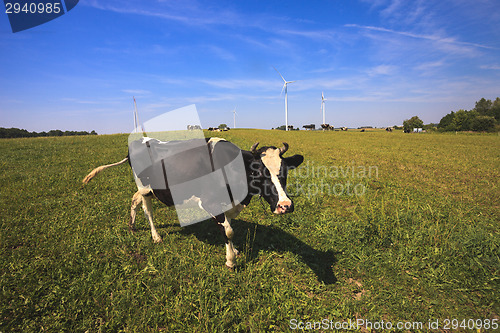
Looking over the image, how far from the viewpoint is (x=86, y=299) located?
12.0 ft

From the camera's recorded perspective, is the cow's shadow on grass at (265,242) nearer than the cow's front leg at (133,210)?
Yes

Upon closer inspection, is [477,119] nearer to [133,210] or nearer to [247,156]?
[247,156]

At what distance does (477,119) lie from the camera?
68.2 m

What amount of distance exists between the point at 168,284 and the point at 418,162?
16638 millimetres

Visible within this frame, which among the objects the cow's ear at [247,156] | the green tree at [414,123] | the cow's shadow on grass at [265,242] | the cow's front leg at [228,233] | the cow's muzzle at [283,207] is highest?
the green tree at [414,123]

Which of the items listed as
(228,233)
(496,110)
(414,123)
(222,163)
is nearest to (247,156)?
(222,163)

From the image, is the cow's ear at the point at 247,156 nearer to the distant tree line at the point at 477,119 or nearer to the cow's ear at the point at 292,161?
the cow's ear at the point at 292,161

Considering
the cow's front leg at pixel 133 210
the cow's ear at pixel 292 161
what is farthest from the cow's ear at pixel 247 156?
the cow's front leg at pixel 133 210

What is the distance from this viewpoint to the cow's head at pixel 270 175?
3.79 m

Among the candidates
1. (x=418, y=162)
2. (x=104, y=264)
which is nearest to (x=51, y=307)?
(x=104, y=264)

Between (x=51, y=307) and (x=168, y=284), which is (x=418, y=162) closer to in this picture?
(x=168, y=284)

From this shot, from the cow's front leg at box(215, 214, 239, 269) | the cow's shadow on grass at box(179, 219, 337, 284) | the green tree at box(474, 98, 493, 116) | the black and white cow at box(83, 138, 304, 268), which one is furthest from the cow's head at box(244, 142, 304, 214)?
the green tree at box(474, 98, 493, 116)

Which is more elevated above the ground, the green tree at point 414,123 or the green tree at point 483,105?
the green tree at point 483,105

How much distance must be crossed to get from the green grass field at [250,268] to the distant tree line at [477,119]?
8184 cm
